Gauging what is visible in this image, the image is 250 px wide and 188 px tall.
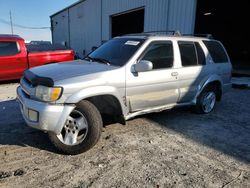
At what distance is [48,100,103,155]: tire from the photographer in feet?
11.9

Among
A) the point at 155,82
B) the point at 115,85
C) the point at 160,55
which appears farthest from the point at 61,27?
the point at 115,85

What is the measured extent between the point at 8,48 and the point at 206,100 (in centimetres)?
716

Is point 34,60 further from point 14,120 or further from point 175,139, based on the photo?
point 175,139

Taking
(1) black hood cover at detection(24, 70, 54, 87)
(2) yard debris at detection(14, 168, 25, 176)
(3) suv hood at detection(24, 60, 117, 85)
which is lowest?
(2) yard debris at detection(14, 168, 25, 176)

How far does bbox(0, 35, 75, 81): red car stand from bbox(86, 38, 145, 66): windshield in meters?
5.21

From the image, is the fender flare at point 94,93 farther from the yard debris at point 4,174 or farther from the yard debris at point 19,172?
the yard debris at point 4,174

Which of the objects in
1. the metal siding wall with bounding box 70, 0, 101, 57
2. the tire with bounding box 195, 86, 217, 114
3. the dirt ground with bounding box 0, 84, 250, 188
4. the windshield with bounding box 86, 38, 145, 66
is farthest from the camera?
the metal siding wall with bounding box 70, 0, 101, 57

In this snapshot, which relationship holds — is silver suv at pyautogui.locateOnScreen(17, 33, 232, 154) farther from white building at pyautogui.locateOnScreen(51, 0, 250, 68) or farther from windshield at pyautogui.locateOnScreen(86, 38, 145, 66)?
white building at pyautogui.locateOnScreen(51, 0, 250, 68)

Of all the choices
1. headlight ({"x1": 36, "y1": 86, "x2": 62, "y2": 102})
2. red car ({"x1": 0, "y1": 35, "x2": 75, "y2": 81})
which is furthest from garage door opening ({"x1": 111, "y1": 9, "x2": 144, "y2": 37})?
headlight ({"x1": 36, "y1": 86, "x2": 62, "y2": 102})

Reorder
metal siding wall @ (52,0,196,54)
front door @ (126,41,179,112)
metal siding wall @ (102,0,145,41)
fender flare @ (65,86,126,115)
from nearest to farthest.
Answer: fender flare @ (65,86,126,115) → front door @ (126,41,179,112) → metal siding wall @ (52,0,196,54) → metal siding wall @ (102,0,145,41)

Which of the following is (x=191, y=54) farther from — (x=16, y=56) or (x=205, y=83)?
(x=16, y=56)

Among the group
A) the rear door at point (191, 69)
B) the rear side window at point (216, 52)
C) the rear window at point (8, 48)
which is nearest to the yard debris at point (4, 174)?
the rear door at point (191, 69)

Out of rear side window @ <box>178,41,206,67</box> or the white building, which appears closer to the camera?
rear side window @ <box>178,41,206,67</box>

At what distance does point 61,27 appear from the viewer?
3014 centimetres
